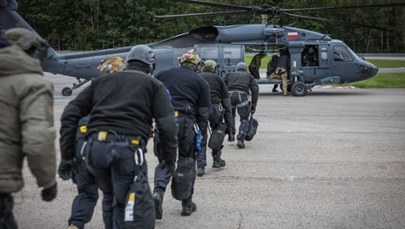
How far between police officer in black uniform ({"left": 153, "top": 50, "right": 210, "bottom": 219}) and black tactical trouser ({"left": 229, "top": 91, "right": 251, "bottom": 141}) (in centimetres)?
383

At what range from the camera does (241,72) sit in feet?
34.0

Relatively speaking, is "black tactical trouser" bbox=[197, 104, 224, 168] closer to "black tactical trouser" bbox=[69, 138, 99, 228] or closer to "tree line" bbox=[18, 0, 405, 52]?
"black tactical trouser" bbox=[69, 138, 99, 228]

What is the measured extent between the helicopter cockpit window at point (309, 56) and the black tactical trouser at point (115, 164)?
17.9 meters

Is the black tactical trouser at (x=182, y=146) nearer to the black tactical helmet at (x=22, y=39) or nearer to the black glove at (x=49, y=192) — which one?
the black glove at (x=49, y=192)

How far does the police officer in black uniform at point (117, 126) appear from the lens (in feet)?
13.7

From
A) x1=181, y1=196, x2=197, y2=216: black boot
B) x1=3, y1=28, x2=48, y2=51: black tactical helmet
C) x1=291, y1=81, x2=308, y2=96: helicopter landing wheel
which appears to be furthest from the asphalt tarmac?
x1=291, y1=81, x2=308, y2=96: helicopter landing wheel

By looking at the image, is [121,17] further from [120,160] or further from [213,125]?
[120,160]

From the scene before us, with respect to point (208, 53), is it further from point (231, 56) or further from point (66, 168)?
point (66, 168)

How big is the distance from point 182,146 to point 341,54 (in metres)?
16.6

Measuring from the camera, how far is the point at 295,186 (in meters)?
7.16

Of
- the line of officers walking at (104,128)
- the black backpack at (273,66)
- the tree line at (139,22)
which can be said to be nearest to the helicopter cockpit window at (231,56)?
the black backpack at (273,66)

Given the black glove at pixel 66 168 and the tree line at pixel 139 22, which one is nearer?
the black glove at pixel 66 168

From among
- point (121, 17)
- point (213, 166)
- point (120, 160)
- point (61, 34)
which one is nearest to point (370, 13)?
point (121, 17)

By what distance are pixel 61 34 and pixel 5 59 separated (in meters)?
62.6
